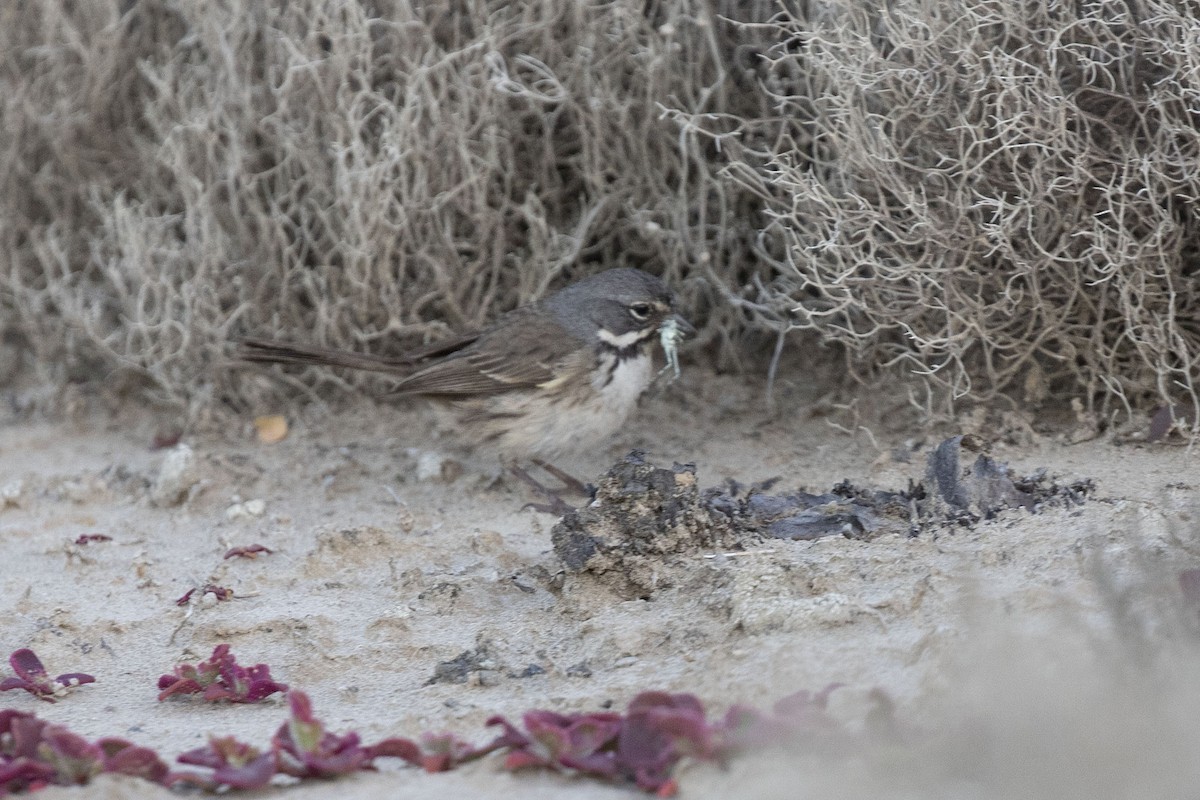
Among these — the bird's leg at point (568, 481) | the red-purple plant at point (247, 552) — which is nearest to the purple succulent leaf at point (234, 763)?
the red-purple plant at point (247, 552)

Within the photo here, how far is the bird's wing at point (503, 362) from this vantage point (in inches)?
256

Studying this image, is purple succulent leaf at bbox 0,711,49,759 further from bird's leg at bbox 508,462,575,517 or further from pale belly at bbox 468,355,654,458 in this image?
pale belly at bbox 468,355,654,458

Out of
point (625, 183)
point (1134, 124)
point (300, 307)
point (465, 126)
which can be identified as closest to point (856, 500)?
point (1134, 124)

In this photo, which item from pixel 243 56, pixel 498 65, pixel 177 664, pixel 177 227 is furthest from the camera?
pixel 177 227

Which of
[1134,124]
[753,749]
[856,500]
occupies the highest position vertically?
[1134,124]

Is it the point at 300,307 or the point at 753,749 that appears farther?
the point at 300,307

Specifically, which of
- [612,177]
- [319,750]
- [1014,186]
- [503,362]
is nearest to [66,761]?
A: [319,750]

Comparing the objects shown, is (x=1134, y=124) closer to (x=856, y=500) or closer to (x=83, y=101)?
(x=856, y=500)

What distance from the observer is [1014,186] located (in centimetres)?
542

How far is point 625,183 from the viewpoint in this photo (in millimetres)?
6660

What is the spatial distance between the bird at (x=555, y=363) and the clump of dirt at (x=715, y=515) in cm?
146

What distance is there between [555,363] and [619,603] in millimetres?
2030

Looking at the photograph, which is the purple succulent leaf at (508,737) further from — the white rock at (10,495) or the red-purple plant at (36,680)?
the white rock at (10,495)

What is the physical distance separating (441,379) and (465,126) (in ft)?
3.93
